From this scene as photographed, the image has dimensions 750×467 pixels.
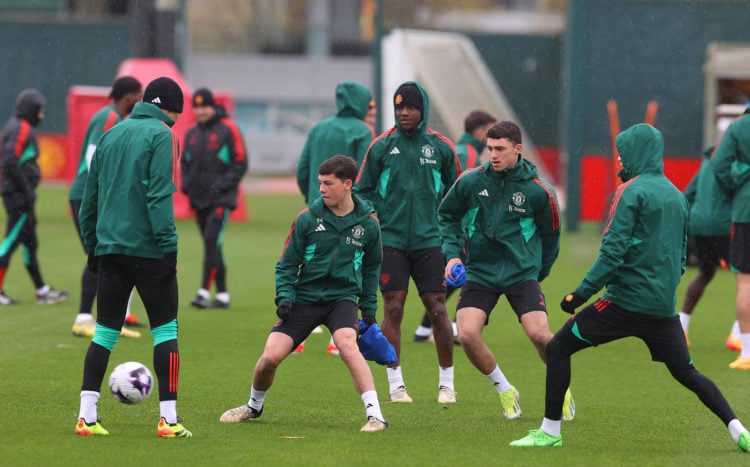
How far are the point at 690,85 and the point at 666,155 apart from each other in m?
1.57

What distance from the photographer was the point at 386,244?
30.6 feet

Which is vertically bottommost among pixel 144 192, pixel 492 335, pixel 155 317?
pixel 492 335

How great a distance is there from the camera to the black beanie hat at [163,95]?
7.70m

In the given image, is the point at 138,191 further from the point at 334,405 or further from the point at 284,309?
the point at 334,405

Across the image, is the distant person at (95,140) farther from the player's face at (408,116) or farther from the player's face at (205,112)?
the player's face at (205,112)

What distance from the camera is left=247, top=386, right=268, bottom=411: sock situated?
809 cm

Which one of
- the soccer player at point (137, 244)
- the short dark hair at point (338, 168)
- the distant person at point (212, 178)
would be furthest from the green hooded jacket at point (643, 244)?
the distant person at point (212, 178)

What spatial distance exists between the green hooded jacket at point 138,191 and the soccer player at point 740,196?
524 centimetres

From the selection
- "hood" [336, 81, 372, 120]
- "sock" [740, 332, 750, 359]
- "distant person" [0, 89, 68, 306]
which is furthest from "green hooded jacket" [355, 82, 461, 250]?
"distant person" [0, 89, 68, 306]

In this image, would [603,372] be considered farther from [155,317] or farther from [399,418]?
[155,317]

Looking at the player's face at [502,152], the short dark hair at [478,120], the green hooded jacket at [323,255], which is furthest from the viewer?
the short dark hair at [478,120]

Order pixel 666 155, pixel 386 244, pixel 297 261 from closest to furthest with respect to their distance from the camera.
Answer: pixel 297 261 < pixel 386 244 < pixel 666 155

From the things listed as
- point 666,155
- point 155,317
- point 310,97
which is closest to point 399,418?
point 155,317

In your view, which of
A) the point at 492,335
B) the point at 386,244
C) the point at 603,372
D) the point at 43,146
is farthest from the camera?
the point at 43,146
